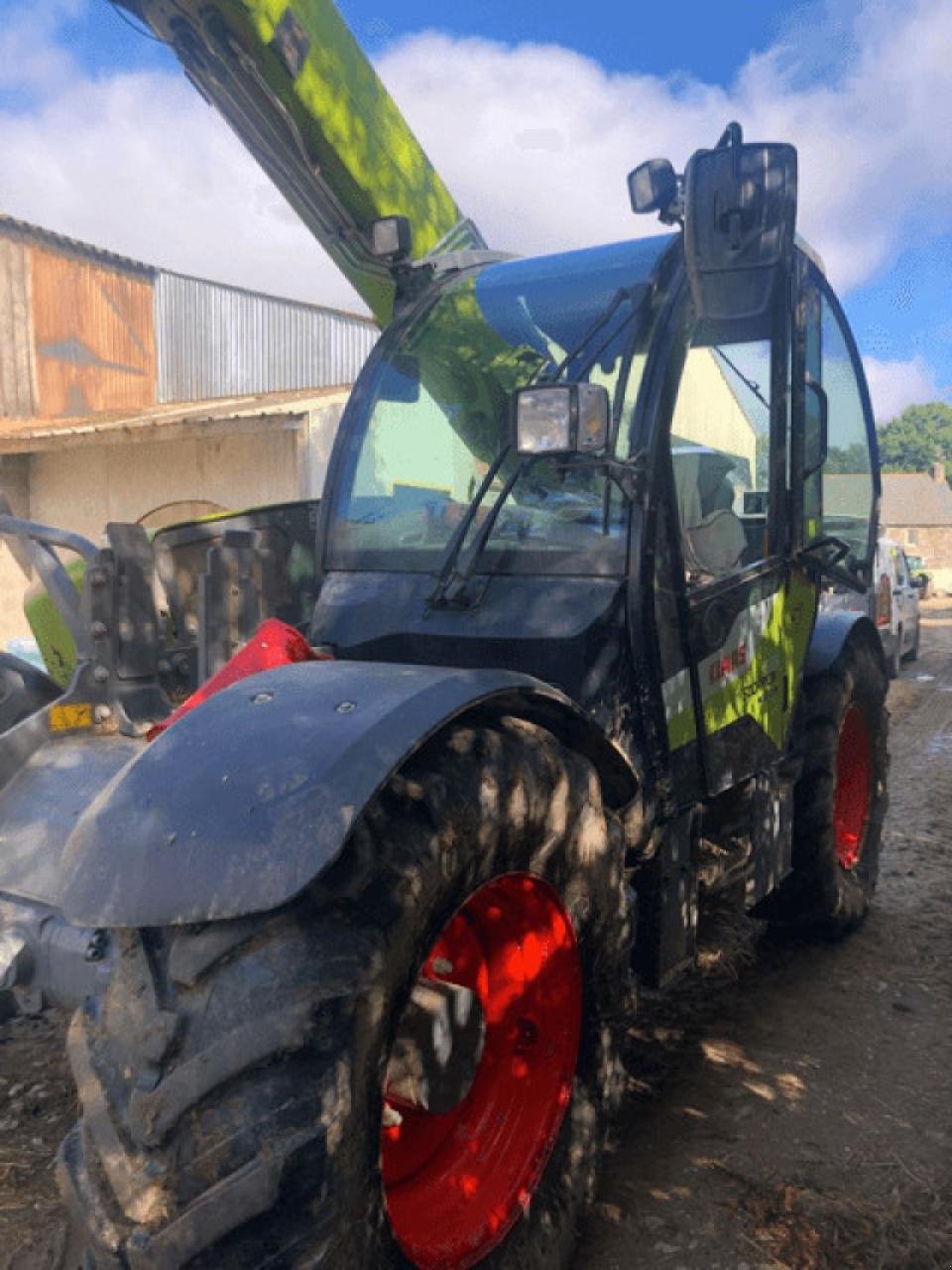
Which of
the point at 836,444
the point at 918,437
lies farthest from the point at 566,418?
the point at 918,437

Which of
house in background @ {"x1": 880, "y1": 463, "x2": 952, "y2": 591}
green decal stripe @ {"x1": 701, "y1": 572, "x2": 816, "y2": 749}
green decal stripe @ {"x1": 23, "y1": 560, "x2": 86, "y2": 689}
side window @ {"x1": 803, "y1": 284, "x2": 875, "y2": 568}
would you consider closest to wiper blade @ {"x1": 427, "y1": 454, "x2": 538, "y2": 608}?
green decal stripe @ {"x1": 701, "y1": 572, "x2": 816, "y2": 749}

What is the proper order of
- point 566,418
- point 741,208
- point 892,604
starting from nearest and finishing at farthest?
1. point 566,418
2. point 741,208
3. point 892,604

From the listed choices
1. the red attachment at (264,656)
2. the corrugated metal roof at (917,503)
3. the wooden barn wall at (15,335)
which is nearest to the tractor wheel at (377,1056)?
the red attachment at (264,656)

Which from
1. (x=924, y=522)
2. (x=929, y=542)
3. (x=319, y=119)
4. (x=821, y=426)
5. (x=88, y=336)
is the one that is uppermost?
(x=88, y=336)

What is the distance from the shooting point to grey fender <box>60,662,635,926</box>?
1.75 m

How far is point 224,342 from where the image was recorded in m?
23.2

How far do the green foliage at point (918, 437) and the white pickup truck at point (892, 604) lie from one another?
254 ft

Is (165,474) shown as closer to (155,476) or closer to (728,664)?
(155,476)

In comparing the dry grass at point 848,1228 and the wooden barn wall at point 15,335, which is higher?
the wooden barn wall at point 15,335

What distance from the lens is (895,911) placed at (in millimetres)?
5176

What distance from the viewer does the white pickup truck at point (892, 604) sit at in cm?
1208

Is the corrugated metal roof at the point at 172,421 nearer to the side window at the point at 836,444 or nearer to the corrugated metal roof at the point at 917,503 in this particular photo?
the side window at the point at 836,444

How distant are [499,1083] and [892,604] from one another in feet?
43.4

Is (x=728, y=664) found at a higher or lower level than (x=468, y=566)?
lower
